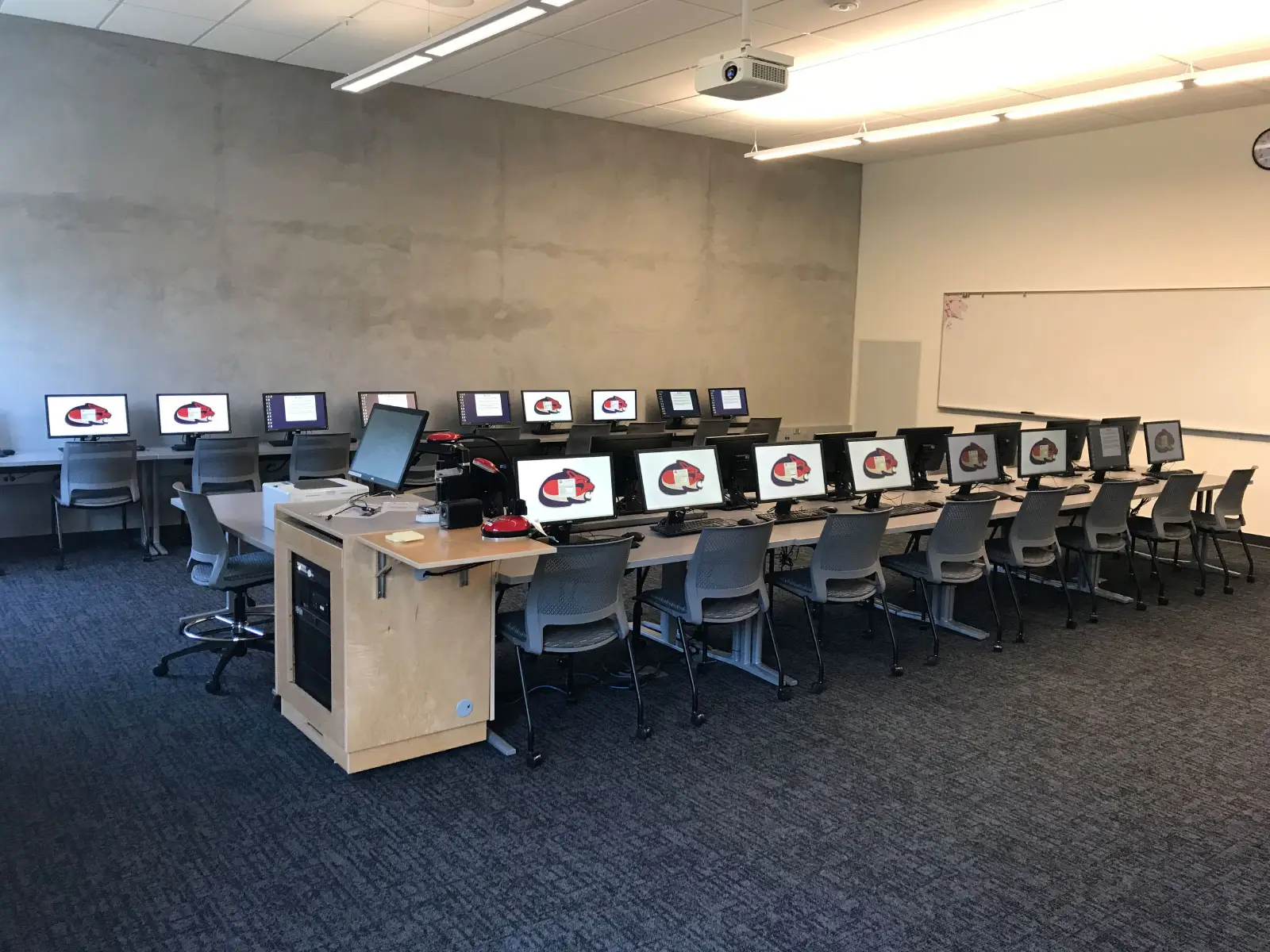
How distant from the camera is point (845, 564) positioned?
441 centimetres

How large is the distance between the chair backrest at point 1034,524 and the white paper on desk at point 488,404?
4532 mm

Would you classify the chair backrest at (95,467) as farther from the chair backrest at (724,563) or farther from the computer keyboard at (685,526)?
the chair backrest at (724,563)

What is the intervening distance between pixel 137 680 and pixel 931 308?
27.7 feet

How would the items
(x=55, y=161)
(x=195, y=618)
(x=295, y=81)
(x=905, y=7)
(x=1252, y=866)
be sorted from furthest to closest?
1. (x=295, y=81)
2. (x=55, y=161)
3. (x=905, y=7)
4. (x=195, y=618)
5. (x=1252, y=866)

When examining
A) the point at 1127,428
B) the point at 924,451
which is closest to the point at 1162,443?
the point at 1127,428

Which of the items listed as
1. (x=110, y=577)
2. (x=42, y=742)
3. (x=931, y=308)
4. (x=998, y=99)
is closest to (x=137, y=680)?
(x=42, y=742)

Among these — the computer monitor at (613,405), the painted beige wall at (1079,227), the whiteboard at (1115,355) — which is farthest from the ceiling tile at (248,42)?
the whiteboard at (1115,355)

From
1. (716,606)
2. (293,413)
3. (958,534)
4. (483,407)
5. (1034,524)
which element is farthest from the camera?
(483,407)

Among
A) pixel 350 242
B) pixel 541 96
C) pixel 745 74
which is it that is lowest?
pixel 350 242

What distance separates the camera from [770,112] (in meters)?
8.09

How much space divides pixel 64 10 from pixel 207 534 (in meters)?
4.08

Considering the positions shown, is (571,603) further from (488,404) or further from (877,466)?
(488,404)

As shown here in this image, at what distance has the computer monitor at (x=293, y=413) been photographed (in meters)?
7.18

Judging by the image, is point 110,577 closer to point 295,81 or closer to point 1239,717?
point 295,81
